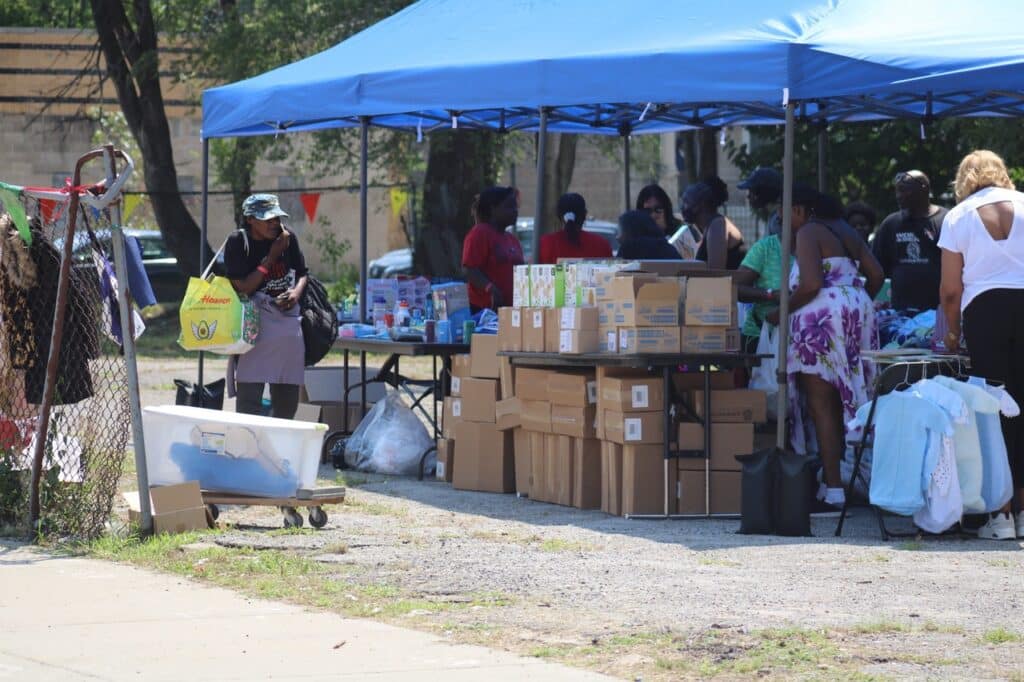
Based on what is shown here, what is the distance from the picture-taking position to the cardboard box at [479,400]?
10562mm

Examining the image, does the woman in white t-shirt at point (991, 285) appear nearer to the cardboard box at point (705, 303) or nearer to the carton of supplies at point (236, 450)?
the cardboard box at point (705, 303)

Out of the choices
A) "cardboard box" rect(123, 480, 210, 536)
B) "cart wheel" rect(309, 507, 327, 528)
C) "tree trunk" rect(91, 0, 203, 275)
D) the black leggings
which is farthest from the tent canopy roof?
"tree trunk" rect(91, 0, 203, 275)

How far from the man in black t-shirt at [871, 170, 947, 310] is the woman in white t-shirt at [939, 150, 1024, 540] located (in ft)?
7.66

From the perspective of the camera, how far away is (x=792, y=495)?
28.3ft

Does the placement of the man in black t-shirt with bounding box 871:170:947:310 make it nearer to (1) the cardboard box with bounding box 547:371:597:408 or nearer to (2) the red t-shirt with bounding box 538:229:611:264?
(2) the red t-shirt with bounding box 538:229:611:264

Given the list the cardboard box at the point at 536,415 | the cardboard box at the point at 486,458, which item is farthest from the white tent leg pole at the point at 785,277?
the cardboard box at the point at 486,458

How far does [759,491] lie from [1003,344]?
1.45 meters

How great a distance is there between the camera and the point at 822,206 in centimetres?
950

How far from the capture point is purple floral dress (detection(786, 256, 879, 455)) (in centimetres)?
938

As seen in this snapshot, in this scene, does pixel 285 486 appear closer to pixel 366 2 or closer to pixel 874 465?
pixel 874 465

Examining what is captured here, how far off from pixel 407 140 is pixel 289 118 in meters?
13.0

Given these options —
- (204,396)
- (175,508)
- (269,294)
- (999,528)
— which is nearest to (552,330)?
(269,294)

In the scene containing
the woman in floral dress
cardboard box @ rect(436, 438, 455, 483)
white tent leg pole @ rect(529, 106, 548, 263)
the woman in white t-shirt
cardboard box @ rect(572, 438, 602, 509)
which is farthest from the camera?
cardboard box @ rect(436, 438, 455, 483)

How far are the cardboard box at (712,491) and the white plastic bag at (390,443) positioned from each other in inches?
99.5
